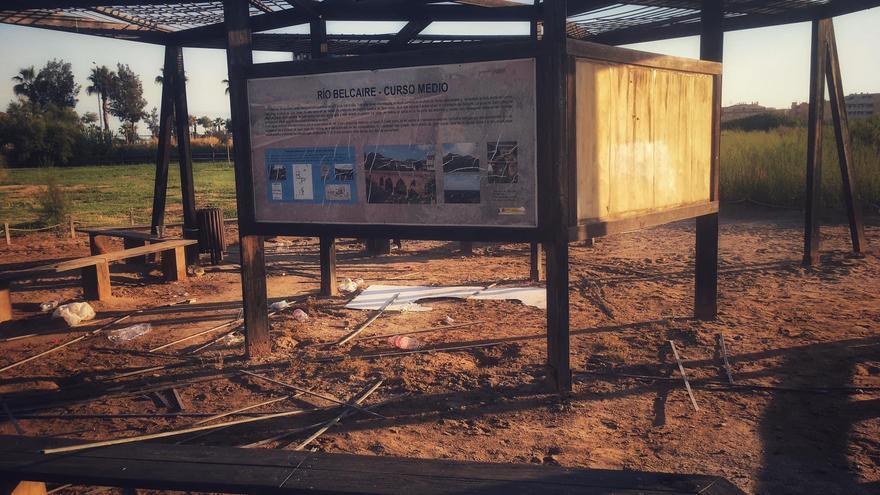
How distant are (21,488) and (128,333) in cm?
472

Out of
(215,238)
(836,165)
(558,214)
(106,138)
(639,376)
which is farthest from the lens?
(106,138)

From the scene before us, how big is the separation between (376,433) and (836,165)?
15787 millimetres

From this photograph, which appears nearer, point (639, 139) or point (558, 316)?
point (558, 316)

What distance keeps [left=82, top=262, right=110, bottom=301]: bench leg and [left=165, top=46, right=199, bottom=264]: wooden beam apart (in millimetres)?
2355

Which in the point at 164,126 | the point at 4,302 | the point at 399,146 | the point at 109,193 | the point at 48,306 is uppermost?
the point at 164,126

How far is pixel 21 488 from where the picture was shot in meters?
2.96

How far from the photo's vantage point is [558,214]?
5066mm

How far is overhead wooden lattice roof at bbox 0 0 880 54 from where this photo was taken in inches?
279

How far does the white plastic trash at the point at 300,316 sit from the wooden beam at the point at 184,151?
4.43 meters

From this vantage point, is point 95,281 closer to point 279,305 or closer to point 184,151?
point 279,305

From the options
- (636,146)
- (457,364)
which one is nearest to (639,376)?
(457,364)

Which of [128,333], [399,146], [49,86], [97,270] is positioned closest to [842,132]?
[399,146]

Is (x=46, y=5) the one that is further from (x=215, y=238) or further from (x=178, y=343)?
(x=215, y=238)

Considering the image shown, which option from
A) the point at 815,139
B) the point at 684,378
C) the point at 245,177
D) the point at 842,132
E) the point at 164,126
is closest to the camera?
the point at 684,378
